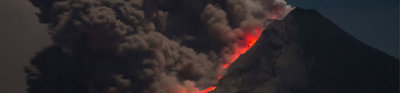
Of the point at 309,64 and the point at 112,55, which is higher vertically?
the point at 112,55

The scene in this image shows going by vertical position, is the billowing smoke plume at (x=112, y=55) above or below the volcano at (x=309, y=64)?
above

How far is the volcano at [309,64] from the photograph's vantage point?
30.4 feet

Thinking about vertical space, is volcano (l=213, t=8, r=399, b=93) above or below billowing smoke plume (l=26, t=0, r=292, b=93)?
below

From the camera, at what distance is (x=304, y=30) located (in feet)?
37.2

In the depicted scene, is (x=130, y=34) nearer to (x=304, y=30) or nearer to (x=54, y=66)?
(x=54, y=66)

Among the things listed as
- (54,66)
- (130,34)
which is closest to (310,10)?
(130,34)

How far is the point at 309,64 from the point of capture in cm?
1040

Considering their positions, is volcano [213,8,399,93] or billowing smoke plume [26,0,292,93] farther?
billowing smoke plume [26,0,292,93]

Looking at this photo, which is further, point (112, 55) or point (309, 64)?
point (112, 55)

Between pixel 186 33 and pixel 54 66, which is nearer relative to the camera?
pixel 54 66

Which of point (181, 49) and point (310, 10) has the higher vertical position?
point (181, 49)

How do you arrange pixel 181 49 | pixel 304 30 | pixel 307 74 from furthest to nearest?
pixel 181 49 → pixel 304 30 → pixel 307 74

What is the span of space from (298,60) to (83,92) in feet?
32.7

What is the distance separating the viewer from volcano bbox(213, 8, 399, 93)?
927cm
